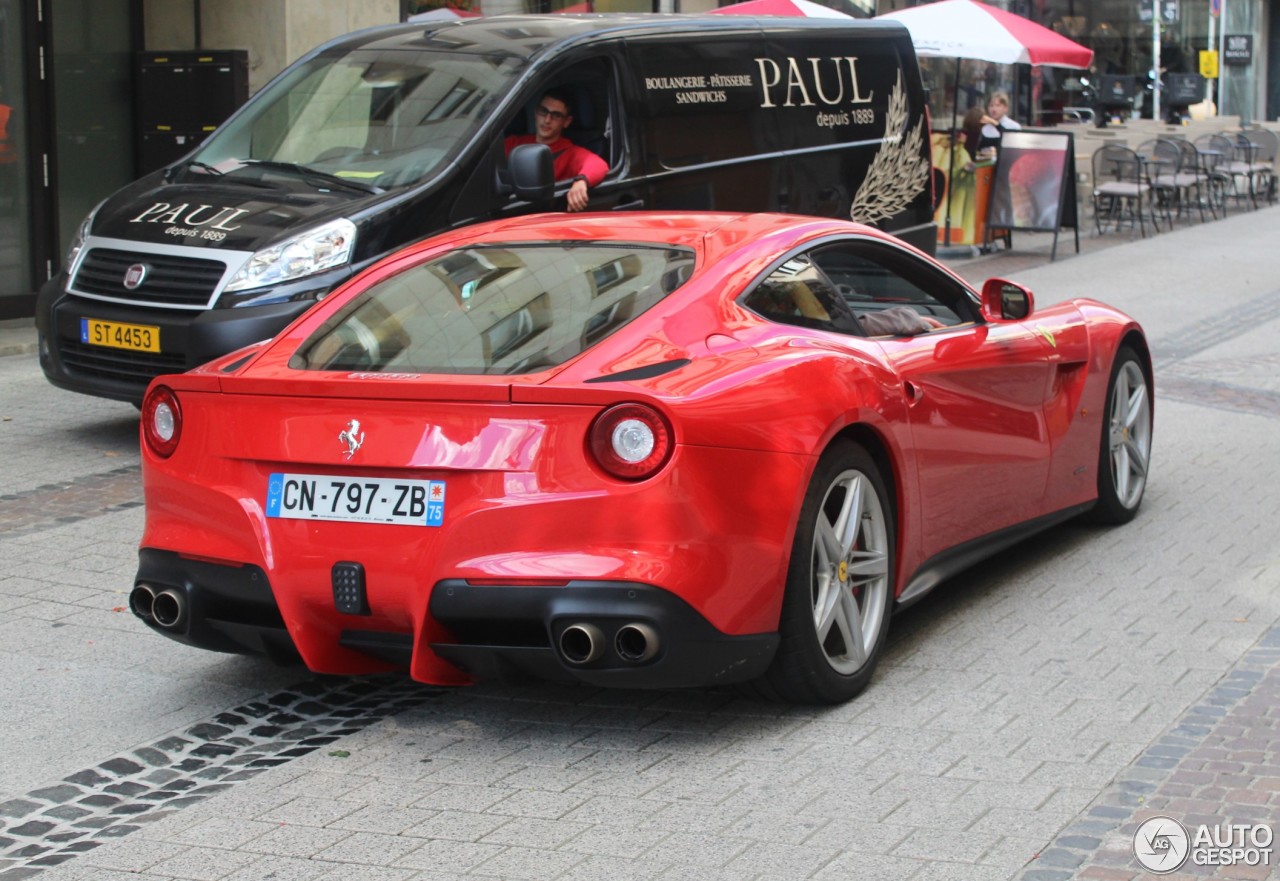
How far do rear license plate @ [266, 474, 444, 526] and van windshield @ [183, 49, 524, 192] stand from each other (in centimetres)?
439

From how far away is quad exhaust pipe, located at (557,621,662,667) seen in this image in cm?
440

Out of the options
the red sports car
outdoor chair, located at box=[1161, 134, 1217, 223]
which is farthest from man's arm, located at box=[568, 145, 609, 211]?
outdoor chair, located at box=[1161, 134, 1217, 223]

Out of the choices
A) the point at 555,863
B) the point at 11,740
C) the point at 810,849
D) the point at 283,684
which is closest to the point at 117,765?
the point at 11,740

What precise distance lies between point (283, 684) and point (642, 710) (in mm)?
1111

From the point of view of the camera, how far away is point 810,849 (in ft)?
13.2

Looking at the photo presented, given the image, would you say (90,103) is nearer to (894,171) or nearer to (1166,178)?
(894,171)

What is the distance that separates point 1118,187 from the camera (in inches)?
873

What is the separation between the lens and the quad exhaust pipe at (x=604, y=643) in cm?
440

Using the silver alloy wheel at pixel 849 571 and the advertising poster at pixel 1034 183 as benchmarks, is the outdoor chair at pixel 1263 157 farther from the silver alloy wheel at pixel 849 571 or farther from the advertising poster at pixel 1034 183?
the silver alloy wheel at pixel 849 571

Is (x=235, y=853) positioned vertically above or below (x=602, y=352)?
below

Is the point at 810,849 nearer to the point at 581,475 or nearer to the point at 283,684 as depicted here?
the point at 581,475

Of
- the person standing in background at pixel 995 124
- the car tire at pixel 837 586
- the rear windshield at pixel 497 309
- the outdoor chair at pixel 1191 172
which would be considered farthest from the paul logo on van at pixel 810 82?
the outdoor chair at pixel 1191 172

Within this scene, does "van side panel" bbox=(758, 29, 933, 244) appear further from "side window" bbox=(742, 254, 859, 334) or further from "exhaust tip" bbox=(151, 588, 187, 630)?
"exhaust tip" bbox=(151, 588, 187, 630)

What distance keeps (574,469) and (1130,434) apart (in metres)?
3.68
